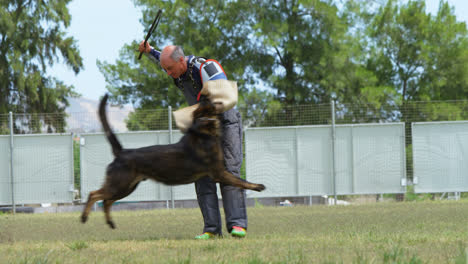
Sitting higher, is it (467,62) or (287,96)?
(467,62)

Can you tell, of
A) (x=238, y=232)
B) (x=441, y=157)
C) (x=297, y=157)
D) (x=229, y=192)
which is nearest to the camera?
(x=238, y=232)

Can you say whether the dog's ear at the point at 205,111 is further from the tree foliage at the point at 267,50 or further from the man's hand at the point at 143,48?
the tree foliage at the point at 267,50

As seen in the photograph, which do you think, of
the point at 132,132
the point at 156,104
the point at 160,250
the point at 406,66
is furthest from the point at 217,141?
the point at 406,66

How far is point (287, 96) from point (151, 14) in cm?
622

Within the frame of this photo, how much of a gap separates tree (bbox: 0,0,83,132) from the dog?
63.6ft

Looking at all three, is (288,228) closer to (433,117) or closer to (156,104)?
(433,117)

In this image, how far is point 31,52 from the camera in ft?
72.2

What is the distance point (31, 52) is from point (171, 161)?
20355 millimetres

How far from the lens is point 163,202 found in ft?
37.7

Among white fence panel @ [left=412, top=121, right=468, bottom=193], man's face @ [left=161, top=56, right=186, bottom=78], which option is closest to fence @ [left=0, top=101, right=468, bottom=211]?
white fence panel @ [left=412, top=121, right=468, bottom=193]

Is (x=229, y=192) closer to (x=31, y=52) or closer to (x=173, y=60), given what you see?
(x=173, y=60)

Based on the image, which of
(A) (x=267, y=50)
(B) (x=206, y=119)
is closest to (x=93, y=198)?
(B) (x=206, y=119)

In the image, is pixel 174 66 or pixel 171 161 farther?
pixel 174 66

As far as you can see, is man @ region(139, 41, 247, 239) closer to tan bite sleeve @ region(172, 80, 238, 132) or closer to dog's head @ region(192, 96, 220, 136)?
tan bite sleeve @ region(172, 80, 238, 132)
